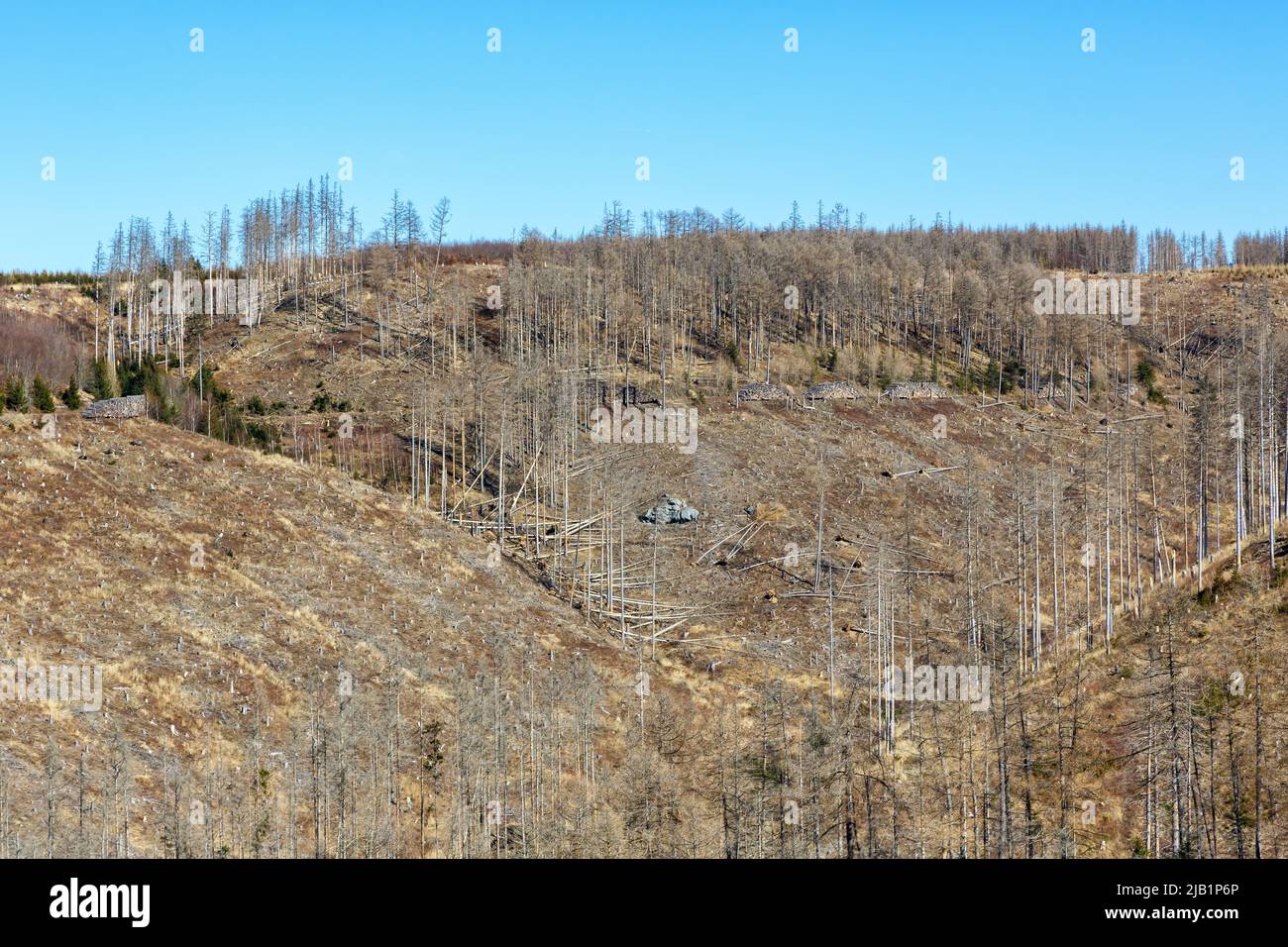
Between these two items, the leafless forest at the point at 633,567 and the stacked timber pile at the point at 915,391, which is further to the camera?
the stacked timber pile at the point at 915,391

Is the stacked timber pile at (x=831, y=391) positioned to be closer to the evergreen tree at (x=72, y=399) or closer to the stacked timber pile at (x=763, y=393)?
the stacked timber pile at (x=763, y=393)

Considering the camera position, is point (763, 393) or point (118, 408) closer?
point (118, 408)

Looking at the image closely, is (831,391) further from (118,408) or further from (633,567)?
(118,408)

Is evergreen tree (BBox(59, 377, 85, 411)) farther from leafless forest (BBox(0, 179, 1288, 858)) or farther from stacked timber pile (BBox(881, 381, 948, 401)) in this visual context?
stacked timber pile (BBox(881, 381, 948, 401))

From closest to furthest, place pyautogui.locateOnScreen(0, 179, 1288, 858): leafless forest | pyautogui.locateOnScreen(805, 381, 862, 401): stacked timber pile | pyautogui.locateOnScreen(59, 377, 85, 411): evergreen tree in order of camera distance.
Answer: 1. pyautogui.locateOnScreen(0, 179, 1288, 858): leafless forest
2. pyautogui.locateOnScreen(59, 377, 85, 411): evergreen tree
3. pyautogui.locateOnScreen(805, 381, 862, 401): stacked timber pile

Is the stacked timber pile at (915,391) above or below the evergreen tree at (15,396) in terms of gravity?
below

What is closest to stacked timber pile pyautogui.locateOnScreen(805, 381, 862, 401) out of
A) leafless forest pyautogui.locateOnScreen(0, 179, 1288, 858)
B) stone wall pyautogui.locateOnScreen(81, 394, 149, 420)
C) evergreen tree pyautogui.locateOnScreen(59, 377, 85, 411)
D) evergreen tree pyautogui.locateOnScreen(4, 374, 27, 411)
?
leafless forest pyautogui.locateOnScreen(0, 179, 1288, 858)

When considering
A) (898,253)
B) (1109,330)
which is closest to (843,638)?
(1109,330)

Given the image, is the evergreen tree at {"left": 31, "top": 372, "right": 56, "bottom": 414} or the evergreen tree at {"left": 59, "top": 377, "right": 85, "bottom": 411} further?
the evergreen tree at {"left": 59, "top": 377, "right": 85, "bottom": 411}

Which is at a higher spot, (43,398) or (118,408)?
(43,398)

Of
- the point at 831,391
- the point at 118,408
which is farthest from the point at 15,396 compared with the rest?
the point at 831,391

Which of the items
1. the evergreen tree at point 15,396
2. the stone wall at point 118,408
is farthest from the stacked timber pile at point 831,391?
the evergreen tree at point 15,396

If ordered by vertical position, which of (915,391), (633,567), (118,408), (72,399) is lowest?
(633,567)

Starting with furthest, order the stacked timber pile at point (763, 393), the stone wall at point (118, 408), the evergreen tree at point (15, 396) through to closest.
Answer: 1. the stacked timber pile at point (763, 393)
2. the stone wall at point (118, 408)
3. the evergreen tree at point (15, 396)
